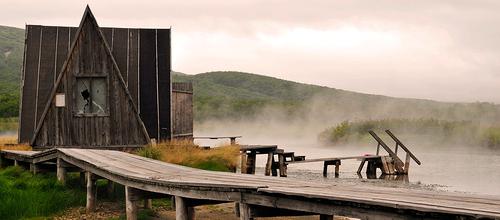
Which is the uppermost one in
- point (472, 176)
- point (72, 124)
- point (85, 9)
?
point (85, 9)

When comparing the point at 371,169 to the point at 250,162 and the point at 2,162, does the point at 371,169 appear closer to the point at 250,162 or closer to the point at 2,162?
the point at 250,162

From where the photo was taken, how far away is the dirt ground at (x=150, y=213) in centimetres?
1756

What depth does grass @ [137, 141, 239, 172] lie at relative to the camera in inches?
938

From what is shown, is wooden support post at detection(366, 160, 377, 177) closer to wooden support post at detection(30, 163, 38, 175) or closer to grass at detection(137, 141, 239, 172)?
grass at detection(137, 141, 239, 172)

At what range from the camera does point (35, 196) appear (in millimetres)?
18312

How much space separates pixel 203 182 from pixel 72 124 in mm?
15325

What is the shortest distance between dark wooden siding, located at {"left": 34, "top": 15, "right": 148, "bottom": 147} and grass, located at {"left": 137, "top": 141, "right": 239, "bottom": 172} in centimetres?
183

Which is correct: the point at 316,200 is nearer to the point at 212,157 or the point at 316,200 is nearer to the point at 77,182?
the point at 77,182

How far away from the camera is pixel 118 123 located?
26.5 metres

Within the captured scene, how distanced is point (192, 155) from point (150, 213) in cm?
615

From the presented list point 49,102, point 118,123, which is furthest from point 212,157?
point 49,102

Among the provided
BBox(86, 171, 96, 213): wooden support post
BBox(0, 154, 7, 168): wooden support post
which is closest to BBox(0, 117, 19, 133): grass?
BBox(0, 154, 7, 168): wooden support post

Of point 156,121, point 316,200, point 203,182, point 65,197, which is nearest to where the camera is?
point 316,200

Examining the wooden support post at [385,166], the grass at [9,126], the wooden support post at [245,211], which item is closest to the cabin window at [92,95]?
the wooden support post at [245,211]
